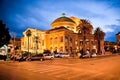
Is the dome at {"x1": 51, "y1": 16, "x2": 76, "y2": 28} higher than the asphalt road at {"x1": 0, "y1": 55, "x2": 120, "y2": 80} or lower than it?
higher

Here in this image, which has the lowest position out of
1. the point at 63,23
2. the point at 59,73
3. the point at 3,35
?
the point at 59,73

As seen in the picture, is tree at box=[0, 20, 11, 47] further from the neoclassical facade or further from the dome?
the dome

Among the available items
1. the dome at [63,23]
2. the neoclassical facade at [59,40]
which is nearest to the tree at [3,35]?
the neoclassical facade at [59,40]

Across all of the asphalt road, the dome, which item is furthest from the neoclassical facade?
the asphalt road

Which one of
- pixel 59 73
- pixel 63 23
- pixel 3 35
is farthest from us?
pixel 63 23

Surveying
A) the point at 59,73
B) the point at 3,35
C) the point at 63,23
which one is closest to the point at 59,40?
the point at 63,23

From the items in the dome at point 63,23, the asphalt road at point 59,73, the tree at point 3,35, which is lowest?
the asphalt road at point 59,73

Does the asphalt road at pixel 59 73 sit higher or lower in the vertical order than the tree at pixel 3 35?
lower

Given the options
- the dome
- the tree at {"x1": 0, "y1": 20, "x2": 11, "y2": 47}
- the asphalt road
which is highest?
the dome

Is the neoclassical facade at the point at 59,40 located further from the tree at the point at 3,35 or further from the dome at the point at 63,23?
the tree at the point at 3,35

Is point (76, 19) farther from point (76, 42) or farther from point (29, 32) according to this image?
point (29, 32)

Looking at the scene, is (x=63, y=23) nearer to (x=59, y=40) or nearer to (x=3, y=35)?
(x=59, y=40)

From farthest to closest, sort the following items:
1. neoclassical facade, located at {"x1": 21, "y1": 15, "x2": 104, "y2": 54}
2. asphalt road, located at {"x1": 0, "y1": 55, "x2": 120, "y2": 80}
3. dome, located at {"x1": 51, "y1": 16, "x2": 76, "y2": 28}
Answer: dome, located at {"x1": 51, "y1": 16, "x2": 76, "y2": 28} < neoclassical facade, located at {"x1": 21, "y1": 15, "x2": 104, "y2": 54} < asphalt road, located at {"x1": 0, "y1": 55, "x2": 120, "y2": 80}

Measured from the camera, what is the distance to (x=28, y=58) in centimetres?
4641
